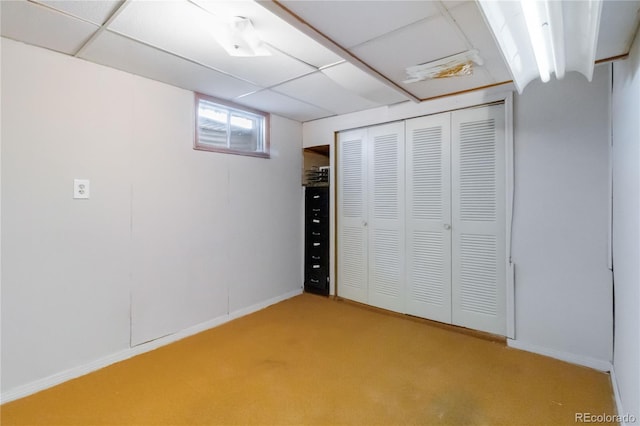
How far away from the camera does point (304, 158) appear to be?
160 inches

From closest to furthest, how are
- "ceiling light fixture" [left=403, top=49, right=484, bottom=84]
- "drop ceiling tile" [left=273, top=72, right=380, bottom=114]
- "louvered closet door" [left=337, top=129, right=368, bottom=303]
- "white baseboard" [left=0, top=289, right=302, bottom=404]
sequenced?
"white baseboard" [left=0, top=289, right=302, bottom=404], "ceiling light fixture" [left=403, top=49, right=484, bottom=84], "drop ceiling tile" [left=273, top=72, right=380, bottom=114], "louvered closet door" [left=337, top=129, right=368, bottom=303]

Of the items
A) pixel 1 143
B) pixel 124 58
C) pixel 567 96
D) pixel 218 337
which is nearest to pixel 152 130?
pixel 124 58

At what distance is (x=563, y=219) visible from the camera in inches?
89.0

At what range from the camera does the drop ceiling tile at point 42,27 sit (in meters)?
1.58

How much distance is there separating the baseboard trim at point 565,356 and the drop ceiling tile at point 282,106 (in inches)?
115

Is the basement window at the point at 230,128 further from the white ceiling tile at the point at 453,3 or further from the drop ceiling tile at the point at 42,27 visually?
the white ceiling tile at the point at 453,3

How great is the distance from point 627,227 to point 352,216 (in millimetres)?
2345

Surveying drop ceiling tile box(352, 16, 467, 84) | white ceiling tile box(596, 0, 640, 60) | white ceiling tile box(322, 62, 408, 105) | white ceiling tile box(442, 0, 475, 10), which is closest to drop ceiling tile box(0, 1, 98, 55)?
white ceiling tile box(322, 62, 408, 105)

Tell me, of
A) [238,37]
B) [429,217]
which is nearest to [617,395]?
[429,217]

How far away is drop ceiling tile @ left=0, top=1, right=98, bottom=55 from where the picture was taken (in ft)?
5.17

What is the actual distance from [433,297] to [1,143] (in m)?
3.48

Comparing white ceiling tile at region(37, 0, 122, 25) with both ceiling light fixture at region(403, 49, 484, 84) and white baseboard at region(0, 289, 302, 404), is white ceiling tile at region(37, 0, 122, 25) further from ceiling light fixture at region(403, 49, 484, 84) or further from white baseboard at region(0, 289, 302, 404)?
white baseboard at region(0, 289, 302, 404)

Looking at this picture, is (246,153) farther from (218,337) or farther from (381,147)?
(218,337)

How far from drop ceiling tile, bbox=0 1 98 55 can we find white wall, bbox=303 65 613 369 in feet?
9.88
